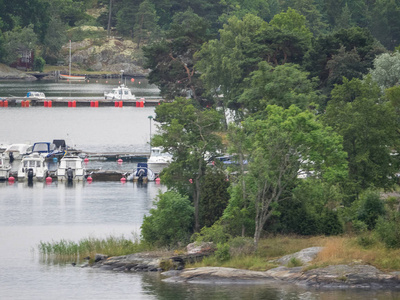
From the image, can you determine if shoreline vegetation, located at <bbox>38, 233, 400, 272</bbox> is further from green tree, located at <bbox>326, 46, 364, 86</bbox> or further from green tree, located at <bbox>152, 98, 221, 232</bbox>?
green tree, located at <bbox>326, 46, 364, 86</bbox>

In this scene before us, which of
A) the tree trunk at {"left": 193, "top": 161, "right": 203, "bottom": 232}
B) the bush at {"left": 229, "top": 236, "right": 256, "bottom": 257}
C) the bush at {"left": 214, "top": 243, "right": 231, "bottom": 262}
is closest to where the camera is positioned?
the bush at {"left": 214, "top": 243, "right": 231, "bottom": 262}

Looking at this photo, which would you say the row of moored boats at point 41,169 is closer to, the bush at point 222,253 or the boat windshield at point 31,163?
the boat windshield at point 31,163

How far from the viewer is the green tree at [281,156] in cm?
6025

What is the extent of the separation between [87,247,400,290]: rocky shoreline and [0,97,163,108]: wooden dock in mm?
107788

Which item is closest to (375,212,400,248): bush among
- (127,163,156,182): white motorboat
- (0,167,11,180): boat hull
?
(127,163,156,182): white motorboat

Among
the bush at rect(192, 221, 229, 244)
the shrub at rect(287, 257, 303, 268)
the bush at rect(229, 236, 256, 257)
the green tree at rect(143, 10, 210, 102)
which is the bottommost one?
the shrub at rect(287, 257, 303, 268)

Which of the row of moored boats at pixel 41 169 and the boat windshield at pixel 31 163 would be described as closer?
the row of moored boats at pixel 41 169

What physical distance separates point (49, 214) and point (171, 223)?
22.5 metres

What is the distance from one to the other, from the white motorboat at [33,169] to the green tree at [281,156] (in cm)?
4127

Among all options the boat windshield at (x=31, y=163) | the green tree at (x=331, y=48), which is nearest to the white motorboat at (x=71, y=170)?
the boat windshield at (x=31, y=163)

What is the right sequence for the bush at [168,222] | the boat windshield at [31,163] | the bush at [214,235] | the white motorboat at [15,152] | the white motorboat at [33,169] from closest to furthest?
1. the bush at [214,235]
2. the bush at [168,222]
3. the white motorboat at [33,169]
4. the boat windshield at [31,163]
5. the white motorboat at [15,152]

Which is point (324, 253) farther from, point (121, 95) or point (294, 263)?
point (121, 95)

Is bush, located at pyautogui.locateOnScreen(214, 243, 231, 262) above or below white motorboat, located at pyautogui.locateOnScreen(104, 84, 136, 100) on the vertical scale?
below

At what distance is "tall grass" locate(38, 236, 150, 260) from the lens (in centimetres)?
6419
